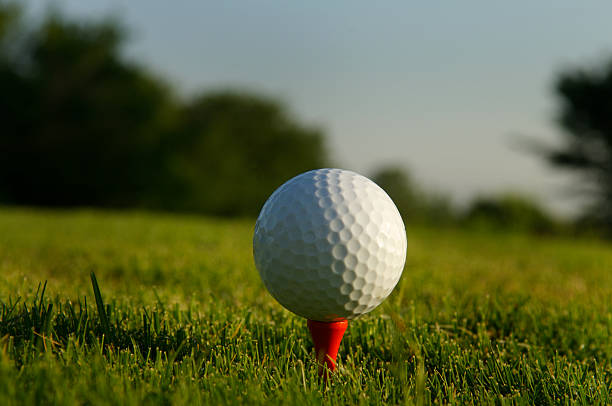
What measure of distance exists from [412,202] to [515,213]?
11.2ft

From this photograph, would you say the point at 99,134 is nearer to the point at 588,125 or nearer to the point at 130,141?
the point at 130,141

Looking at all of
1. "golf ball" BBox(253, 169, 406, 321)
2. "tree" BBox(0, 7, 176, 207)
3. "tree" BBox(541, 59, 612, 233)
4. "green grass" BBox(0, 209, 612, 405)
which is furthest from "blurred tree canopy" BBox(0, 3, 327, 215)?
"golf ball" BBox(253, 169, 406, 321)

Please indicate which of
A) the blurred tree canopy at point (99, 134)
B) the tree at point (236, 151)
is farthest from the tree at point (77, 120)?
the tree at point (236, 151)

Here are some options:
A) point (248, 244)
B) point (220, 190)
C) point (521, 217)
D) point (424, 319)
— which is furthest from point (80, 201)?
point (424, 319)

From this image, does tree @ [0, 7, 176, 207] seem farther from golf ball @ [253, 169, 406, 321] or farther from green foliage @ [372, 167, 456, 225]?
golf ball @ [253, 169, 406, 321]

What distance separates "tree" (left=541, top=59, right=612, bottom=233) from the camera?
17.8m

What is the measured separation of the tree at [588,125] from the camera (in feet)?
58.3

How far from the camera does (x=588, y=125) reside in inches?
704

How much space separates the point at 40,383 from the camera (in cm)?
143

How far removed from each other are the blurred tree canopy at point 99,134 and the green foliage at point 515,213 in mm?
9838

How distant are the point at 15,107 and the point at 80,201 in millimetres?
4299

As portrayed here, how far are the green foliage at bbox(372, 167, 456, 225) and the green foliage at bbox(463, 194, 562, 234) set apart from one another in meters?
0.79

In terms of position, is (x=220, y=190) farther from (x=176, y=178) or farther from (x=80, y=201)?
(x=80, y=201)

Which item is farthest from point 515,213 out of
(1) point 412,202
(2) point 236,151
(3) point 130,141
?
(3) point 130,141
